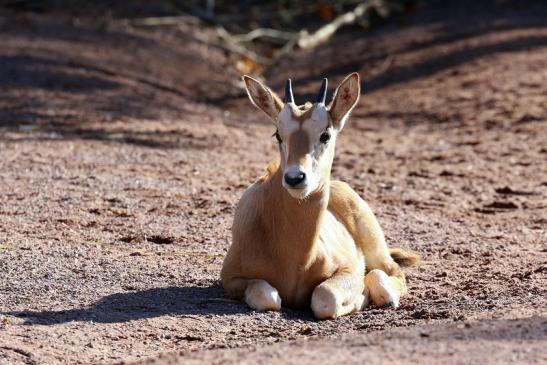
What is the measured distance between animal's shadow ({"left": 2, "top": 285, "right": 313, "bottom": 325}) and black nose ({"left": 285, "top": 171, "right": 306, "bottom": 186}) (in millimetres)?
919

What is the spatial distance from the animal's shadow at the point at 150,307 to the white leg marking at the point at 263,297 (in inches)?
2.9

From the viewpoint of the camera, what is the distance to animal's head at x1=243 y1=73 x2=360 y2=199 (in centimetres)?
728

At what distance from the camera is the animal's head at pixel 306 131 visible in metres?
7.28

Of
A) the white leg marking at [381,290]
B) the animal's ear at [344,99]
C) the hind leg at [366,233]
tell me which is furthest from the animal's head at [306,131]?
the hind leg at [366,233]

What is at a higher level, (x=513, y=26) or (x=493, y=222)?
(x=513, y=26)

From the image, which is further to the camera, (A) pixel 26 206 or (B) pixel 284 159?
(A) pixel 26 206

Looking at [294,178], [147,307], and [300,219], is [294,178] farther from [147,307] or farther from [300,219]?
[147,307]

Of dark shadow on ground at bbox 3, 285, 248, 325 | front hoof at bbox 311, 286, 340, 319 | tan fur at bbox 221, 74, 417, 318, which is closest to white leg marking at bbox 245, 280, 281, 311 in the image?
tan fur at bbox 221, 74, 417, 318

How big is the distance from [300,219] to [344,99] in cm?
86

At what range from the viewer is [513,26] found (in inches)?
878

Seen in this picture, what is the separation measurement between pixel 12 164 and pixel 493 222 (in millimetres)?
4860

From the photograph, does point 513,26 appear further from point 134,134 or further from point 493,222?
point 493,222

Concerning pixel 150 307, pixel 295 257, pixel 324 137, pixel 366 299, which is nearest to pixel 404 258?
pixel 366 299

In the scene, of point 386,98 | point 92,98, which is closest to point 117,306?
point 92,98
